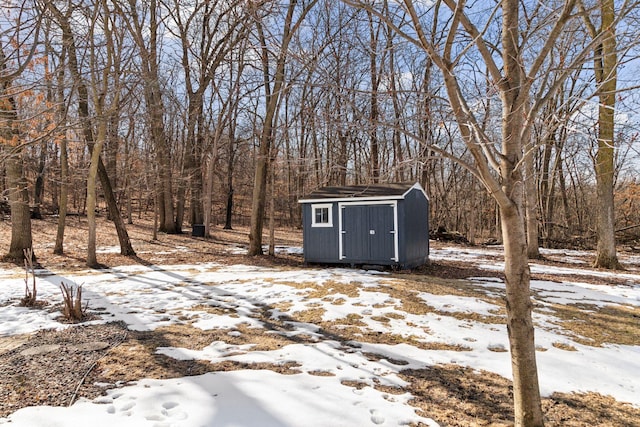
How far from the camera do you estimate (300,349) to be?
4.10 meters

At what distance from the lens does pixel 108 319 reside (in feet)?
16.8

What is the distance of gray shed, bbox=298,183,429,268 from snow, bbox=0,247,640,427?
1.46m

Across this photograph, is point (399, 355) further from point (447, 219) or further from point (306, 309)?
point (447, 219)

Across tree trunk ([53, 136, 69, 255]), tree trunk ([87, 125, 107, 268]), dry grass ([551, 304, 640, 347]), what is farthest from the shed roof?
tree trunk ([53, 136, 69, 255])

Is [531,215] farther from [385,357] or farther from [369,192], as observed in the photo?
[385,357]

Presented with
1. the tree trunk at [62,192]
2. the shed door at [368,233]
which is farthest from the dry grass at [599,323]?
the tree trunk at [62,192]

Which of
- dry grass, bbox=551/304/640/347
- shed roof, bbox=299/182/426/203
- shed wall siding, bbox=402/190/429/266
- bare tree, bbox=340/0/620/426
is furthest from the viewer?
shed wall siding, bbox=402/190/429/266

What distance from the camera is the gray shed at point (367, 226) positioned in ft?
31.2

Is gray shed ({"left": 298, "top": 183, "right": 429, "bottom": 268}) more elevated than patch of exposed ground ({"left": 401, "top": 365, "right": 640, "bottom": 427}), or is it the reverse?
gray shed ({"left": 298, "top": 183, "right": 429, "bottom": 268})

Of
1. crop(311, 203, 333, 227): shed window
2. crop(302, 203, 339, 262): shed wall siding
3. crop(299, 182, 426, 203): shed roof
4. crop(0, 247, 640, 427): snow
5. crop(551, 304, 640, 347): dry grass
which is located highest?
crop(299, 182, 426, 203): shed roof

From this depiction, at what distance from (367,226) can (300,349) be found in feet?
19.9

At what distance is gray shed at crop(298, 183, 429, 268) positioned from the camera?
9523 mm

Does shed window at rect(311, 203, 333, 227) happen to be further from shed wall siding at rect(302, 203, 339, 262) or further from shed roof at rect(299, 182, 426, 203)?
shed roof at rect(299, 182, 426, 203)

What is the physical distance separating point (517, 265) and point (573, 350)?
2768mm
